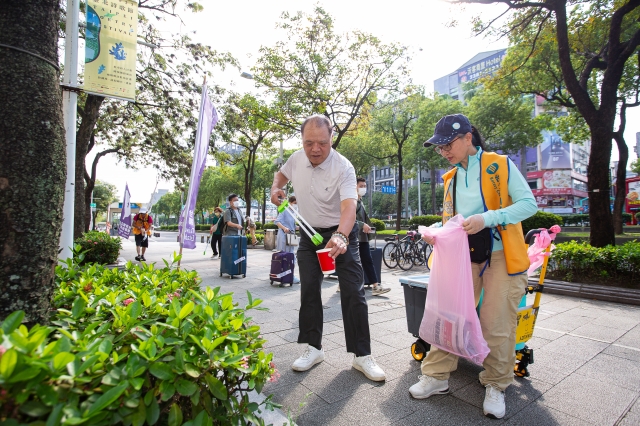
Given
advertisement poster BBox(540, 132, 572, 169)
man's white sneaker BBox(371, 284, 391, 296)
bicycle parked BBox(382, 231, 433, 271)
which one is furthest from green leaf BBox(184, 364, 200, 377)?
advertisement poster BBox(540, 132, 572, 169)

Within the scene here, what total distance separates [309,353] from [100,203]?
66.1 meters

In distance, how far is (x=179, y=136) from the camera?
13531 mm

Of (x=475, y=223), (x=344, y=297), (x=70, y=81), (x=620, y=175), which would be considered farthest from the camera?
(x=620, y=175)

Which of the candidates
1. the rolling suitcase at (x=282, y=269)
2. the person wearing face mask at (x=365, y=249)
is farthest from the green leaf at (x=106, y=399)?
the rolling suitcase at (x=282, y=269)

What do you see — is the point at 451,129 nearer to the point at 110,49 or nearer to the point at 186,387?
the point at 186,387

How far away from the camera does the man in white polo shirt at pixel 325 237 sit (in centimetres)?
259

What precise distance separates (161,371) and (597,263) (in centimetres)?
697

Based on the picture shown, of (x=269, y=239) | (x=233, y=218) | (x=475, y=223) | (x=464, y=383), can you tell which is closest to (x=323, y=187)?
(x=475, y=223)

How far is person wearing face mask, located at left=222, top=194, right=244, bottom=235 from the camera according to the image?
26.2ft

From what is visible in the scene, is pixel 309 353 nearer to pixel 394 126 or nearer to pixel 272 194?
pixel 272 194

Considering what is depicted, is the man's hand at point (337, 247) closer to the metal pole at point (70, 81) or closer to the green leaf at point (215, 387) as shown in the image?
the green leaf at point (215, 387)

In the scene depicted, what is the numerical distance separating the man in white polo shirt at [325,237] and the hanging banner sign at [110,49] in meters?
3.88

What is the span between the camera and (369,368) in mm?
2574

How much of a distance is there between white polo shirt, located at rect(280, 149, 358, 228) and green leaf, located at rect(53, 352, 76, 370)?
1892 mm
